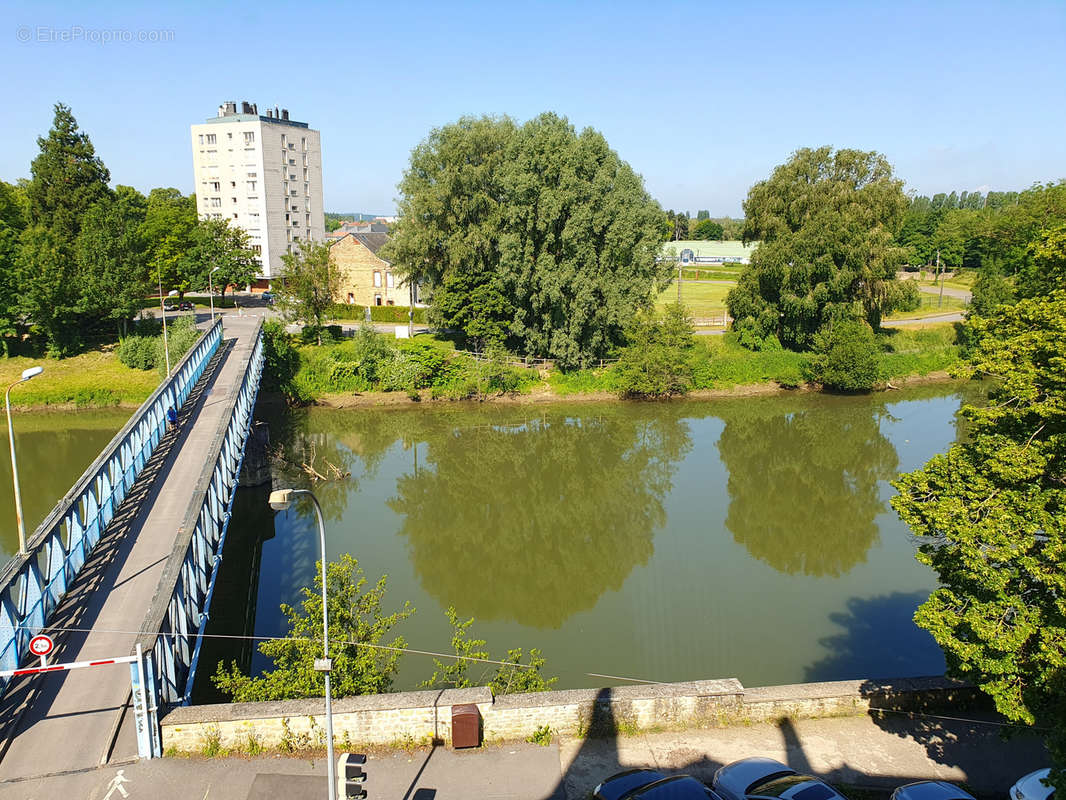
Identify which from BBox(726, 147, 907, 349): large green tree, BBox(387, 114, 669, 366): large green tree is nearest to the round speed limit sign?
BBox(387, 114, 669, 366): large green tree

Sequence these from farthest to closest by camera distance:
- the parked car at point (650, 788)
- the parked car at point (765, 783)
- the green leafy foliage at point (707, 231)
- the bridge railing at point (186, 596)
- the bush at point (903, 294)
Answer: the green leafy foliage at point (707, 231)
the bush at point (903, 294)
the bridge railing at point (186, 596)
the parked car at point (765, 783)
the parked car at point (650, 788)

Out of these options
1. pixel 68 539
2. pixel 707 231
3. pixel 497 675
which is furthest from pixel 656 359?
pixel 707 231

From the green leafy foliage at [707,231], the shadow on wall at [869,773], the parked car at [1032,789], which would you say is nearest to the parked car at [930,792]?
the parked car at [1032,789]

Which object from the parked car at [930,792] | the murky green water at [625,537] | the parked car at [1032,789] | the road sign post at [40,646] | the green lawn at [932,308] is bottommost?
the murky green water at [625,537]

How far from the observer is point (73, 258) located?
38875 millimetres

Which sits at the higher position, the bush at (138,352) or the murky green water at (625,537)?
the bush at (138,352)

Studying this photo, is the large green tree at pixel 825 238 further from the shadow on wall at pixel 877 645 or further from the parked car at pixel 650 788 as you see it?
the parked car at pixel 650 788

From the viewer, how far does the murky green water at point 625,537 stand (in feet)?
53.7

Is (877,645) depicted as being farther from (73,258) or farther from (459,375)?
(73,258)

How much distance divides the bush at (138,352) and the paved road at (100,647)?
2357 centimetres

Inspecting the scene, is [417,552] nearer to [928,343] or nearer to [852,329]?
[852,329]

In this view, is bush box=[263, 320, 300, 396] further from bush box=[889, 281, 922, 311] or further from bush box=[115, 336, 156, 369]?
bush box=[889, 281, 922, 311]

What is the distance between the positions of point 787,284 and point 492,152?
1665 centimetres

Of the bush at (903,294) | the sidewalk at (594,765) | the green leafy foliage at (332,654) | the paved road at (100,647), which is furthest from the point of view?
the bush at (903,294)
